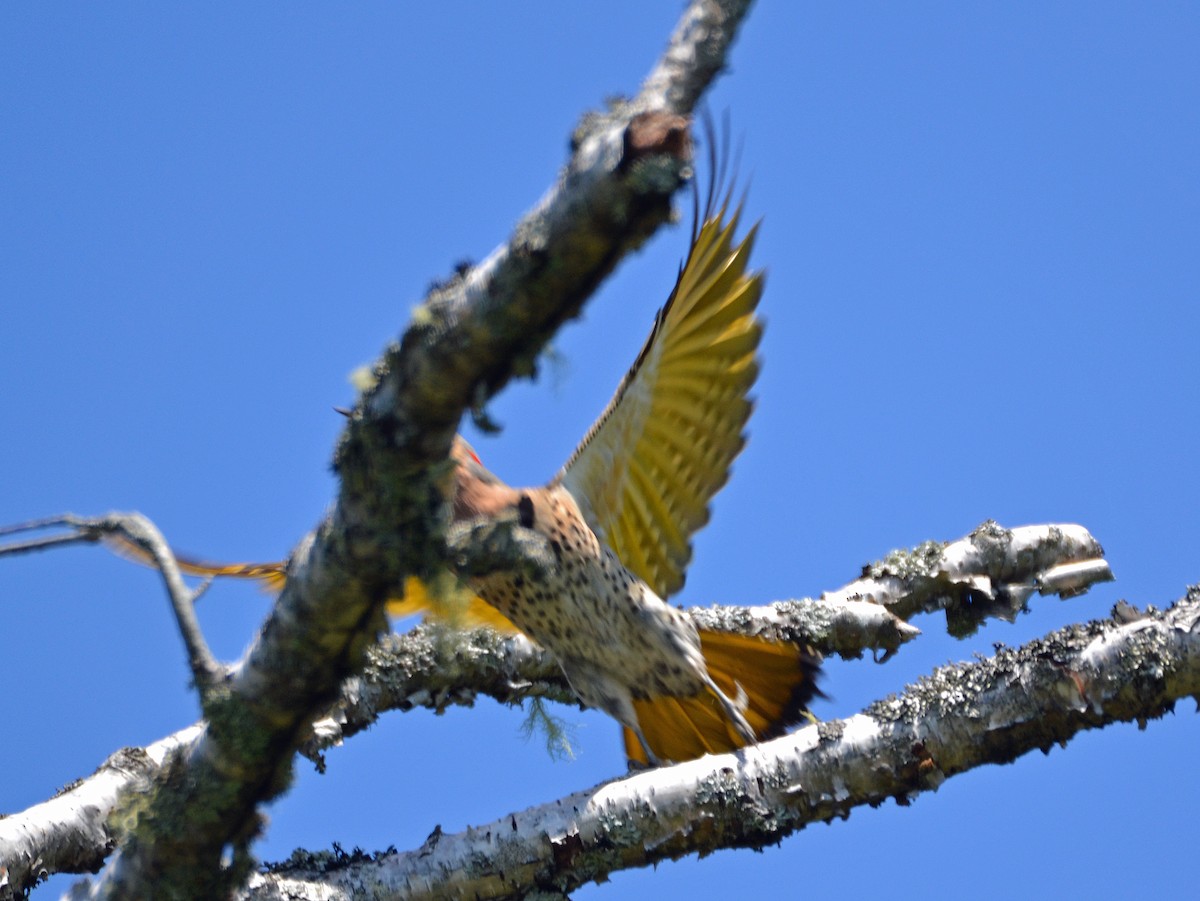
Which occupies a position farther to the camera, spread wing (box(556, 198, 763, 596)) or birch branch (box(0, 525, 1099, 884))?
birch branch (box(0, 525, 1099, 884))

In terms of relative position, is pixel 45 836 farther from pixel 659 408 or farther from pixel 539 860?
→ pixel 659 408

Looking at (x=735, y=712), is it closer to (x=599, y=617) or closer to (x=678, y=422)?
(x=599, y=617)

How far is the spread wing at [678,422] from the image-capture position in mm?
4504

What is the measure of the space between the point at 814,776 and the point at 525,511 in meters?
1.42

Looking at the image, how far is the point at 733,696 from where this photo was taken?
448 cm

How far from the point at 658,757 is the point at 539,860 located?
3.81 ft

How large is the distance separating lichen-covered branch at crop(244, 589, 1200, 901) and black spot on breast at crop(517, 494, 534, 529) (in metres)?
1.15

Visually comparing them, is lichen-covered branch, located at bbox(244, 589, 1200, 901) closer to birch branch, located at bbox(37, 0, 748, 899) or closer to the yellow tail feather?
birch branch, located at bbox(37, 0, 748, 899)

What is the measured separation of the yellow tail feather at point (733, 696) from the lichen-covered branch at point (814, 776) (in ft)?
2.75

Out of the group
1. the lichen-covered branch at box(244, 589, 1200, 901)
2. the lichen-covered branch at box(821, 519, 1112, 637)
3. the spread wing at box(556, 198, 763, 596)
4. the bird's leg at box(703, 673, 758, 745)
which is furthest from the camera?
the lichen-covered branch at box(821, 519, 1112, 637)

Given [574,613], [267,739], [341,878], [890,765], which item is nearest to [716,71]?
[267,739]

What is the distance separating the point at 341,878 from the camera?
345 centimetres

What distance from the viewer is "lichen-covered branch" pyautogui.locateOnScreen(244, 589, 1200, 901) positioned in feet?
11.0

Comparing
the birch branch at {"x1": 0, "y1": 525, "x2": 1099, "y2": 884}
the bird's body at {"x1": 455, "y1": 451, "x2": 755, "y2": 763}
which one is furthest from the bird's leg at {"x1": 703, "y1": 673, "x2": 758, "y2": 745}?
the birch branch at {"x1": 0, "y1": 525, "x2": 1099, "y2": 884}
